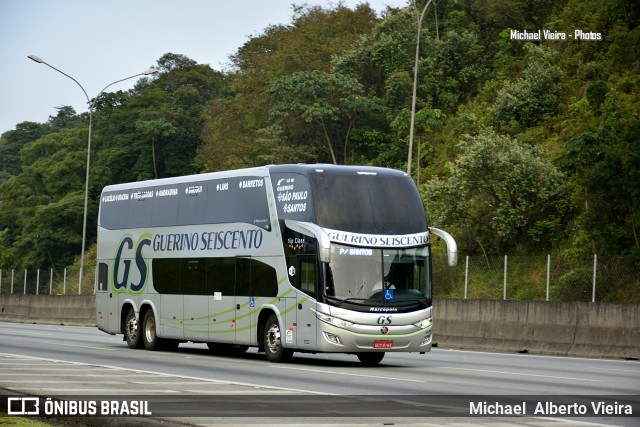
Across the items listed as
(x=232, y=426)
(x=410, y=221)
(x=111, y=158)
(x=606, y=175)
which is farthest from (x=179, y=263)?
(x=111, y=158)

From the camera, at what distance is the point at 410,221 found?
22.7m

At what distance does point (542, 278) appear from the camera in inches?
1307

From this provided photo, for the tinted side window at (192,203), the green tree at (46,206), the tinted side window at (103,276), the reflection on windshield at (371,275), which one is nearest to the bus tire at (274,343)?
the reflection on windshield at (371,275)

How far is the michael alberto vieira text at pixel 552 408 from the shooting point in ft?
44.1

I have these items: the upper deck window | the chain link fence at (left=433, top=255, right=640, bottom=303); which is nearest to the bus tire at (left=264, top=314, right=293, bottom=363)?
the upper deck window

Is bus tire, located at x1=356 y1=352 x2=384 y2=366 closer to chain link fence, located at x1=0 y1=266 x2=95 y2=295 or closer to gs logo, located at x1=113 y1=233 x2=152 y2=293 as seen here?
gs logo, located at x1=113 y1=233 x2=152 y2=293

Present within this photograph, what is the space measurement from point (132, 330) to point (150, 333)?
0.79 meters

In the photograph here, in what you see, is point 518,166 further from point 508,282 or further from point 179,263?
point 179,263

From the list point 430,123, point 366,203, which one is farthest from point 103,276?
point 430,123

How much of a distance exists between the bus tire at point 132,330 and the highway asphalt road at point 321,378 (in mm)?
696

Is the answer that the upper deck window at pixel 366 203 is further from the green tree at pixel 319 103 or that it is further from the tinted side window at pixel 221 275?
the green tree at pixel 319 103

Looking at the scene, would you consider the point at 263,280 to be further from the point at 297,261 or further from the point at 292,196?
the point at 292,196

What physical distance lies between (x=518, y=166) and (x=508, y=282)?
13044mm

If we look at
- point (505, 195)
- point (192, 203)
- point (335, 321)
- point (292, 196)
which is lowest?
point (335, 321)
